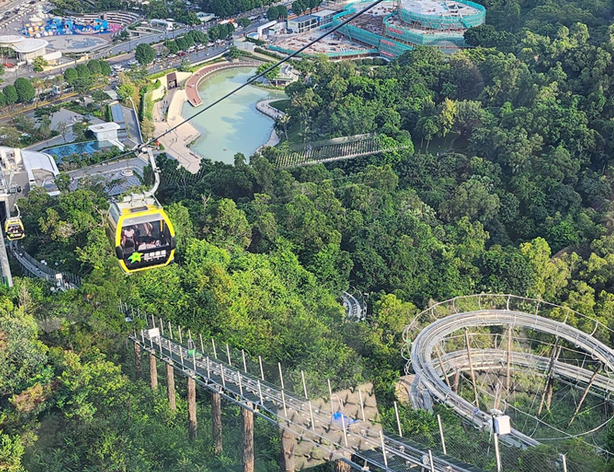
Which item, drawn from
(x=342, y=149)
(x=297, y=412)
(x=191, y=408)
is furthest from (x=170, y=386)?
(x=342, y=149)

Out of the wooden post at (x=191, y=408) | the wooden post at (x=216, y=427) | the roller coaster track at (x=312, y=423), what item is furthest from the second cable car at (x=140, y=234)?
the wooden post at (x=216, y=427)

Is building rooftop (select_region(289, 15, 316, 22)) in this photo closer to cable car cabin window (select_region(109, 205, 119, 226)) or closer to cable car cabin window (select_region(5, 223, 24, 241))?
cable car cabin window (select_region(5, 223, 24, 241))

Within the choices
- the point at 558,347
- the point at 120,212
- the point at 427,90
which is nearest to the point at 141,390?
the point at 120,212

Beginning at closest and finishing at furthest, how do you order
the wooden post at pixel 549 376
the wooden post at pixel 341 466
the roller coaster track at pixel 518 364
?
1. the wooden post at pixel 341 466
2. the roller coaster track at pixel 518 364
3. the wooden post at pixel 549 376

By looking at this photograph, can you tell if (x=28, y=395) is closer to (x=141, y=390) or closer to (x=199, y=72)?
(x=141, y=390)

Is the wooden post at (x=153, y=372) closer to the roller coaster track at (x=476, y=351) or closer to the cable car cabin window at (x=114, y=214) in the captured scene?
the cable car cabin window at (x=114, y=214)

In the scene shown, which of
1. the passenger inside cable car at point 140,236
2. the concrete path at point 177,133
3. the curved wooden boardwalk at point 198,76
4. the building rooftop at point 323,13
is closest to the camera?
the passenger inside cable car at point 140,236

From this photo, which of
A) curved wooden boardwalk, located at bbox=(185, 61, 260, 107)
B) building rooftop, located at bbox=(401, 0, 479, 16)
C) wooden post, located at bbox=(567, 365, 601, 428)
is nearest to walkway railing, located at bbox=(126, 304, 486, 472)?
wooden post, located at bbox=(567, 365, 601, 428)
